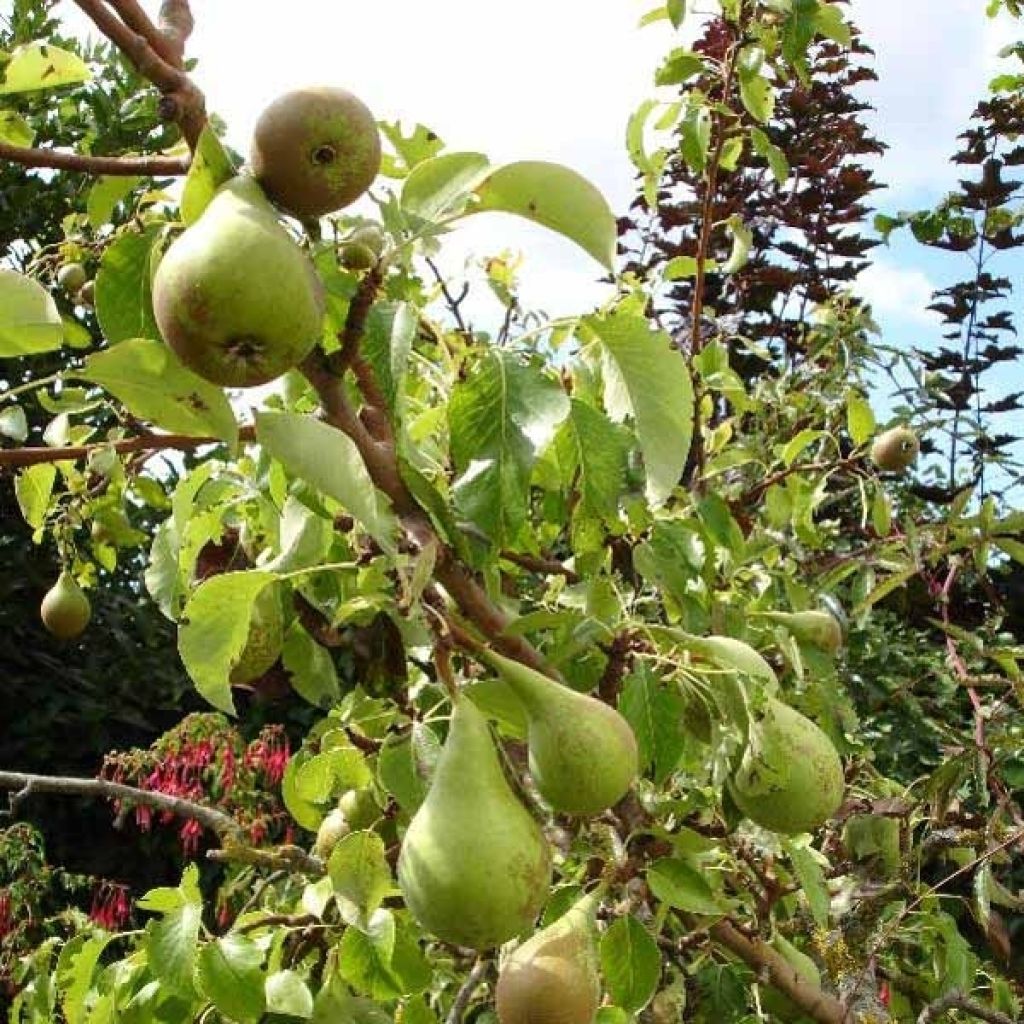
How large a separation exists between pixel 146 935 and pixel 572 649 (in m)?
0.54

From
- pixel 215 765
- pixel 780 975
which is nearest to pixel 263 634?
pixel 780 975

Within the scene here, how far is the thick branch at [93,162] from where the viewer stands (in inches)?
29.0

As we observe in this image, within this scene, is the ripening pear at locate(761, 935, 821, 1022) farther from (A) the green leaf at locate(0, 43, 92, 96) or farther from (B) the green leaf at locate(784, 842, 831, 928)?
(A) the green leaf at locate(0, 43, 92, 96)

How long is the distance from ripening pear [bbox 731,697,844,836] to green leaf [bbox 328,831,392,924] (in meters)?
0.33

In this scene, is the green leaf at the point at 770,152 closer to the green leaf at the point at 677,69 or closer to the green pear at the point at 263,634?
the green leaf at the point at 677,69

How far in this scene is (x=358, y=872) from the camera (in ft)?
3.67

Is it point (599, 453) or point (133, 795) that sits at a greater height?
point (599, 453)

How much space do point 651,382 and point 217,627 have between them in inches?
14.7

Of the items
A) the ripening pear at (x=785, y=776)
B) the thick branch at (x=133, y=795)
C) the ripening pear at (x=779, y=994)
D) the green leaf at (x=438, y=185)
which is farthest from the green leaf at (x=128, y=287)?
the ripening pear at (x=779, y=994)

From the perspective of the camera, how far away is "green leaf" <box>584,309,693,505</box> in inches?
37.5

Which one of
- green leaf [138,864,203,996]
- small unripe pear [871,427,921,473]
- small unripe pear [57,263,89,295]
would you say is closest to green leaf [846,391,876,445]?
small unripe pear [871,427,921,473]

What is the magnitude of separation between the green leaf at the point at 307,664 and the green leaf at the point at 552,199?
54cm

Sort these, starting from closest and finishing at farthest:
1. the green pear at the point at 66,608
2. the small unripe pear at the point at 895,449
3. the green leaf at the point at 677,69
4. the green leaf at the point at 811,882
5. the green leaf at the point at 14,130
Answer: the green leaf at the point at 14,130 → the green leaf at the point at 811,882 → the green leaf at the point at 677,69 → the small unripe pear at the point at 895,449 → the green pear at the point at 66,608

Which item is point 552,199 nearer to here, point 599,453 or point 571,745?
point 599,453
